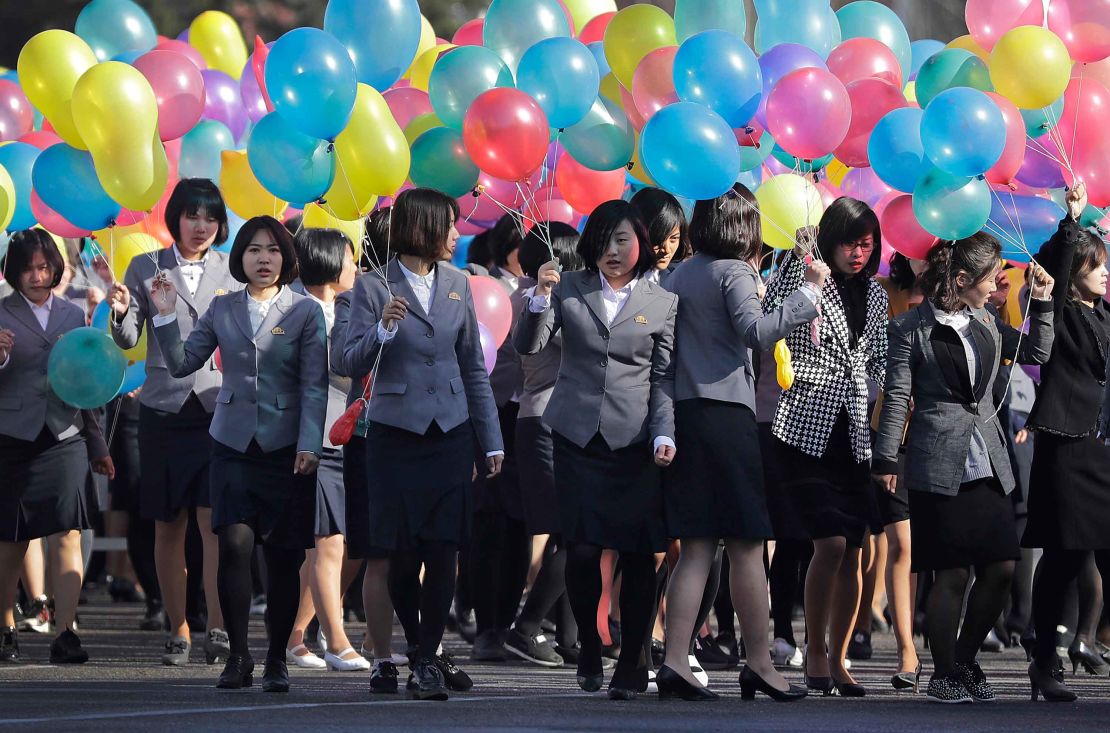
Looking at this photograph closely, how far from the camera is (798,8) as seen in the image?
366 inches

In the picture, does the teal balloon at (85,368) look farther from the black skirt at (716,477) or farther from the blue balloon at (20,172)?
the black skirt at (716,477)

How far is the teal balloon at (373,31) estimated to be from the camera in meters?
8.89

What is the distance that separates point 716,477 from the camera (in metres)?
6.98

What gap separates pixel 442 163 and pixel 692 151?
1662 millimetres

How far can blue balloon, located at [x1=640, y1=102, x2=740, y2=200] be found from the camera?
761 centimetres

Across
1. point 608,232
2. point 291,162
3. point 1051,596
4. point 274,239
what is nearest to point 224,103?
point 291,162

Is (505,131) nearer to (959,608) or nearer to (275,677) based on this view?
(275,677)

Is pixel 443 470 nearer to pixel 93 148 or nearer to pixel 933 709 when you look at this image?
pixel 933 709

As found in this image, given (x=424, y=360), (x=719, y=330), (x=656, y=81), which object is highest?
(x=656, y=81)

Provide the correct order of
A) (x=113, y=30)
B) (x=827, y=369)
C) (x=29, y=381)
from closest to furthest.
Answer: (x=827, y=369) → (x=29, y=381) → (x=113, y=30)

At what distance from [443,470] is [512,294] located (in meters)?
2.50

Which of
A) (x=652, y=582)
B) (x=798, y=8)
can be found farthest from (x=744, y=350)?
(x=798, y=8)

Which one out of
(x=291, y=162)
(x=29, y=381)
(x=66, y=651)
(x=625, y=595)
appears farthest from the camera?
(x=29, y=381)

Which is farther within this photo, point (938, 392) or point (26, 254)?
point (26, 254)
